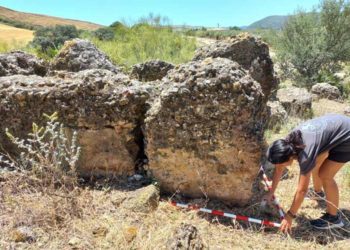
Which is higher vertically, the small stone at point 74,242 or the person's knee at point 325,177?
the person's knee at point 325,177

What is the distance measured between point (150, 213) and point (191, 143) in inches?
28.2

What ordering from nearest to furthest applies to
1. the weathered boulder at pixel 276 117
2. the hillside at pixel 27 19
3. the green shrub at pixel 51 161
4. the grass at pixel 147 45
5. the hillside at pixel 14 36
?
the green shrub at pixel 51 161 < the weathered boulder at pixel 276 117 < the grass at pixel 147 45 < the hillside at pixel 14 36 < the hillside at pixel 27 19

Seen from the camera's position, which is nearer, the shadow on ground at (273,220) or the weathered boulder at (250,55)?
the shadow on ground at (273,220)

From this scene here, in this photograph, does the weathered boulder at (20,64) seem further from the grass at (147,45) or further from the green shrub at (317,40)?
the green shrub at (317,40)

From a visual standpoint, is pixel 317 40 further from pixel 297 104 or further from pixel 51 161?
pixel 51 161

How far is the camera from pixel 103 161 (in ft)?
13.7

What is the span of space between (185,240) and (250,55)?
3785mm

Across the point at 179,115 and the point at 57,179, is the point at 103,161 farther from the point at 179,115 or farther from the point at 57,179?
the point at 179,115

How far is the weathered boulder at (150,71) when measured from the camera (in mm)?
7094

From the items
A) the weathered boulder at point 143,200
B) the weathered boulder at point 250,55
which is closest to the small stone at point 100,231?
the weathered boulder at point 143,200

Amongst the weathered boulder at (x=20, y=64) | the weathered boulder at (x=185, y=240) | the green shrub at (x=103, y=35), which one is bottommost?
the weathered boulder at (x=185, y=240)

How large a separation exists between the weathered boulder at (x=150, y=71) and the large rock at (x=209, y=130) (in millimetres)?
3158

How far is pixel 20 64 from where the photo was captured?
550cm

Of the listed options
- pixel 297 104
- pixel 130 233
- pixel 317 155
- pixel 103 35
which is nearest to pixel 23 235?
pixel 130 233
